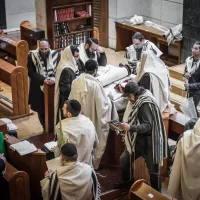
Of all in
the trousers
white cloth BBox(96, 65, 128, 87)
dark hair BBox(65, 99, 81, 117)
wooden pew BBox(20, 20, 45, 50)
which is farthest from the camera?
wooden pew BBox(20, 20, 45, 50)

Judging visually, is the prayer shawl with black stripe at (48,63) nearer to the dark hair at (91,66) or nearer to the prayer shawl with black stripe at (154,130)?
the dark hair at (91,66)

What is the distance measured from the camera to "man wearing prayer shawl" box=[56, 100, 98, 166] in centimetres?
501

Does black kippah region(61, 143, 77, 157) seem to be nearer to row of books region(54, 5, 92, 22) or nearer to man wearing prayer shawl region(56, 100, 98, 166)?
man wearing prayer shawl region(56, 100, 98, 166)

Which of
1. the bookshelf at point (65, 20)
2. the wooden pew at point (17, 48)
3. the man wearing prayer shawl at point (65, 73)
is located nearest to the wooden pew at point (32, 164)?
the man wearing prayer shawl at point (65, 73)

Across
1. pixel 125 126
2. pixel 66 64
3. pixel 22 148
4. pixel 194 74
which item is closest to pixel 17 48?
pixel 66 64

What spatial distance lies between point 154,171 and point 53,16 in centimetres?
542

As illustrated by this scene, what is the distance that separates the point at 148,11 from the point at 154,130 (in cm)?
654

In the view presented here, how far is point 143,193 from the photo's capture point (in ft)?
16.4

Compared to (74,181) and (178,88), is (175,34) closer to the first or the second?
(178,88)

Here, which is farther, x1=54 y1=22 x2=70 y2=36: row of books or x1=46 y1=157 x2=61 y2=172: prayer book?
x1=54 y1=22 x2=70 y2=36: row of books

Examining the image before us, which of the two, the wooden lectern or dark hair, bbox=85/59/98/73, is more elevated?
dark hair, bbox=85/59/98/73

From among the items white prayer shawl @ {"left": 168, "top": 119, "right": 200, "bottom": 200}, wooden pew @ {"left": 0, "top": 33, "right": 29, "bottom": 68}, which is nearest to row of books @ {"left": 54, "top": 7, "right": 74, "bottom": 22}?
wooden pew @ {"left": 0, "top": 33, "right": 29, "bottom": 68}

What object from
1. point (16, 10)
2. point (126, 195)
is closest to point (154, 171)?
point (126, 195)

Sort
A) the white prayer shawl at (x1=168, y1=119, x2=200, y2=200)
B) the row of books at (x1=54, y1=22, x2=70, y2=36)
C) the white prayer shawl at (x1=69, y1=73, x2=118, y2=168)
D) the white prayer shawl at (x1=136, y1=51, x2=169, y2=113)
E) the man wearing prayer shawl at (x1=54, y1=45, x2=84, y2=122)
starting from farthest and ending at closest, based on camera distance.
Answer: the row of books at (x1=54, y1=22, x2=70, y2=36) < the man wearing prayer shawl at (x1=54, y1=45, x2=84, y2=122) < the white prayer shawl at (x1=136, y1=51, x2=169, y2=113) < the white prayer shawl at (x1=69, y1=73, x2=118, y2=168) < the white prayer shawl at (x1=168, y1=119, x2=200, y2=200)
